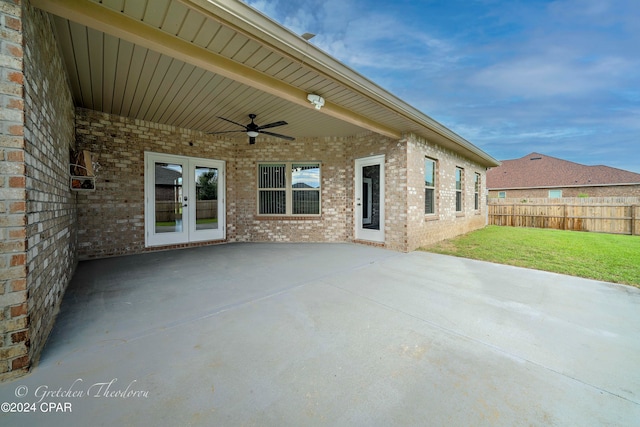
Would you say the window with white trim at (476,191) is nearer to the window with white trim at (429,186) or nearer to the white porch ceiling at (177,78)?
the window with white trim at (429,186)

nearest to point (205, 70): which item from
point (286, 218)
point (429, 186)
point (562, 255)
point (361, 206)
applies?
point (286, 218)

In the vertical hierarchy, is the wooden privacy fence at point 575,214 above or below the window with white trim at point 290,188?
below

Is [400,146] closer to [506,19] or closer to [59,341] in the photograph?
[59,341]

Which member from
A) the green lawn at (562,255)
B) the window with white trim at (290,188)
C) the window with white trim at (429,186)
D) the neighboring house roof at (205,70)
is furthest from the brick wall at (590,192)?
the window with white trim at (290,188)

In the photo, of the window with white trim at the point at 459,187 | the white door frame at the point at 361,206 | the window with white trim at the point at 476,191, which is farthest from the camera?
the window with white trim at the point at 476,191

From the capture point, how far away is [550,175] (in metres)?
18.6

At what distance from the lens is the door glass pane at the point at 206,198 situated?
20.8 ft

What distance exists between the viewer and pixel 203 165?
640 cm

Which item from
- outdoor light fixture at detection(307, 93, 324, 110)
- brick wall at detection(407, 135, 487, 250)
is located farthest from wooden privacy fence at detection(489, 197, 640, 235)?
outdoor light fixture at detection(307, 93, 324, 110)

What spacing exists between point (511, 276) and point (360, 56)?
13.2 m

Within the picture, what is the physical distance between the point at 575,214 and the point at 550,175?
11587 mm

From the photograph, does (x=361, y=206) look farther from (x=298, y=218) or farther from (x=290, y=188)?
(x=290, y=188)

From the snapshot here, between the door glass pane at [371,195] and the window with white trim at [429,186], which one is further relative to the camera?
the door glass pane at [371,195]

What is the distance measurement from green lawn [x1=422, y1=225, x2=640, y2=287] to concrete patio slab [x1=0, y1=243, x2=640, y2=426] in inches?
31.1
